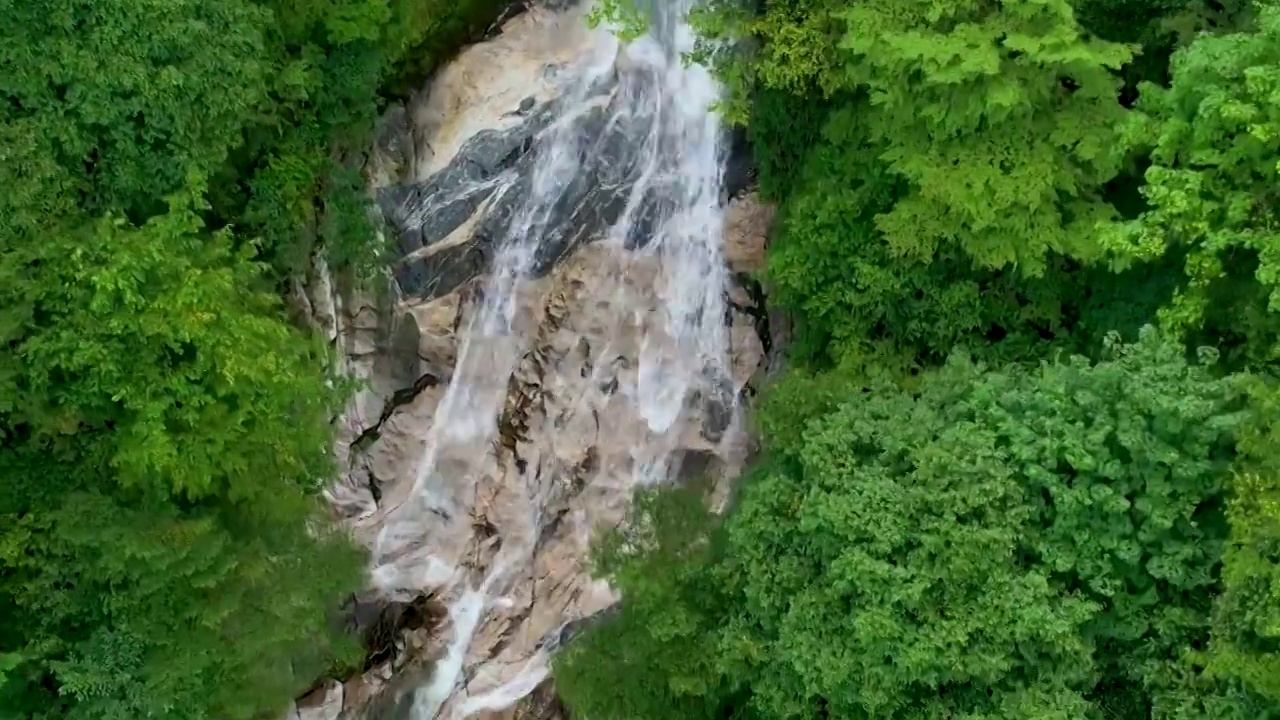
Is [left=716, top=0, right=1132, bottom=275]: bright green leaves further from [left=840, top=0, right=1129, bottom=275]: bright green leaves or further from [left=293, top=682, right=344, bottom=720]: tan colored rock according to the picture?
[left=293, top=682, right=344, bottom=720]: tan colored rock

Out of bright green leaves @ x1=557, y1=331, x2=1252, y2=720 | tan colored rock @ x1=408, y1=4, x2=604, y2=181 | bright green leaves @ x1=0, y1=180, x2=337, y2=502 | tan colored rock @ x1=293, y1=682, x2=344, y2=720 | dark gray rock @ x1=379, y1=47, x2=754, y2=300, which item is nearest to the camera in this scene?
bright green leaves @ x1=557, y1=331, x2=1252, y2=720

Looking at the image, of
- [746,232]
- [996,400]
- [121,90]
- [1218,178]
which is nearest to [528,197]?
[746,232]

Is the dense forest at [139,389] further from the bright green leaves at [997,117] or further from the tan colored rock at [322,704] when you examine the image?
the bright green leaves at [997,117]

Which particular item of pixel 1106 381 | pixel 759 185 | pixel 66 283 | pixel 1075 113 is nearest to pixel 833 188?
pixel 759 185

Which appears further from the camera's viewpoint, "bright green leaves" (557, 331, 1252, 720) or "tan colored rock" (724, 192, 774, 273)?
"tan colored rock" (724, 192, 774, 273)

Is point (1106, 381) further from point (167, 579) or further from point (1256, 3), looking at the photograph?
point (167, 579)

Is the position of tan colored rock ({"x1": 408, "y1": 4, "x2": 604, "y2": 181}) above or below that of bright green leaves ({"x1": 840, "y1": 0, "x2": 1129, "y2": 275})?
above

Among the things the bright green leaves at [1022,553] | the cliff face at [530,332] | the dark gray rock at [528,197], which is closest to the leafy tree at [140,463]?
the cliff face at [530,332]

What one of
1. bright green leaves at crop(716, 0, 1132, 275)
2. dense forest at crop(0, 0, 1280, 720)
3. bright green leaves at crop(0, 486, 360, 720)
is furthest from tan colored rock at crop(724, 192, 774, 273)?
bright green leaves at crop(0, 486, 360, 720)
